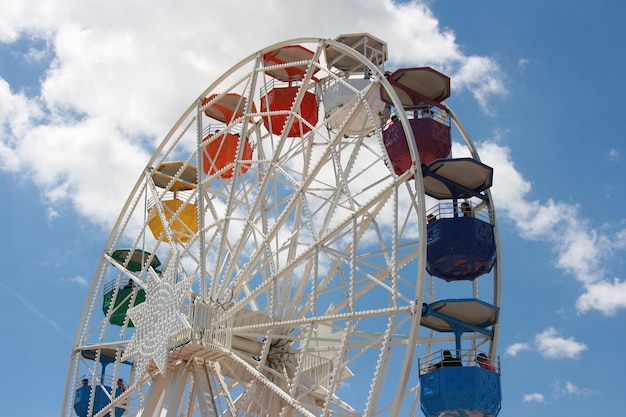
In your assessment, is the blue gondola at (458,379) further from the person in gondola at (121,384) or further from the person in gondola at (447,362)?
the person in gondola at (121,384)

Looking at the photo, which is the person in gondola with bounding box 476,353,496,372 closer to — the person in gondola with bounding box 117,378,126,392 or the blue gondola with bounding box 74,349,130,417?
the blue gondola with bounding box 74,349,130,417

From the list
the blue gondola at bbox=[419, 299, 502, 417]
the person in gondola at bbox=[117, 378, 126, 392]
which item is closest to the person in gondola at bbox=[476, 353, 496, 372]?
the blue gondola at bbox=[419, 299, 502, 417]

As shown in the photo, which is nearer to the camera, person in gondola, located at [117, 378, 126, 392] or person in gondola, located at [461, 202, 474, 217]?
person in gondola, located at [461, 202, 474, 217]

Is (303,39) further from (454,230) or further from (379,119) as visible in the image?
(454,230)

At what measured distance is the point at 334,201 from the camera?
20125 mm

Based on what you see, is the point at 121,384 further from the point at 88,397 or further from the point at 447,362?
the point at 447,362

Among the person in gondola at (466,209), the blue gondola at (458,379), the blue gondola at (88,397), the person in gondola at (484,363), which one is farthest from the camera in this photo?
the blue gondola at (88,397)

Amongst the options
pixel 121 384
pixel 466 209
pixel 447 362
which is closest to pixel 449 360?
pixel 447 362

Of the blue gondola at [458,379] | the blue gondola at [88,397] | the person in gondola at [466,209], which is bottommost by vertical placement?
the blue gondola at [458,379]

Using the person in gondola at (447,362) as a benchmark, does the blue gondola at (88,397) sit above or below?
above

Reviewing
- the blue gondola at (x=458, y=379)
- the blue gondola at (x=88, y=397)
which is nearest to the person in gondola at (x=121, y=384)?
the blue gondola at (x=88, y=397)

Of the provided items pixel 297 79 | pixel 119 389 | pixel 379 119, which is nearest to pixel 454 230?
pixel 379 119

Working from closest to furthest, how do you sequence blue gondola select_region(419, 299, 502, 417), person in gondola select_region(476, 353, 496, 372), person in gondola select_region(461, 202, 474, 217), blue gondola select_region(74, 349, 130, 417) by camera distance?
blue gondola select_region(419, 299, 502, 417), person in gondola select_region(476, 353, 496, 372), person in gondola select_region(461, 202, 474, 217), blue gondola select_region(74, 349, 130, 417)

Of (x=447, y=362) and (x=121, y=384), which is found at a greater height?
(x=121, y=384)
